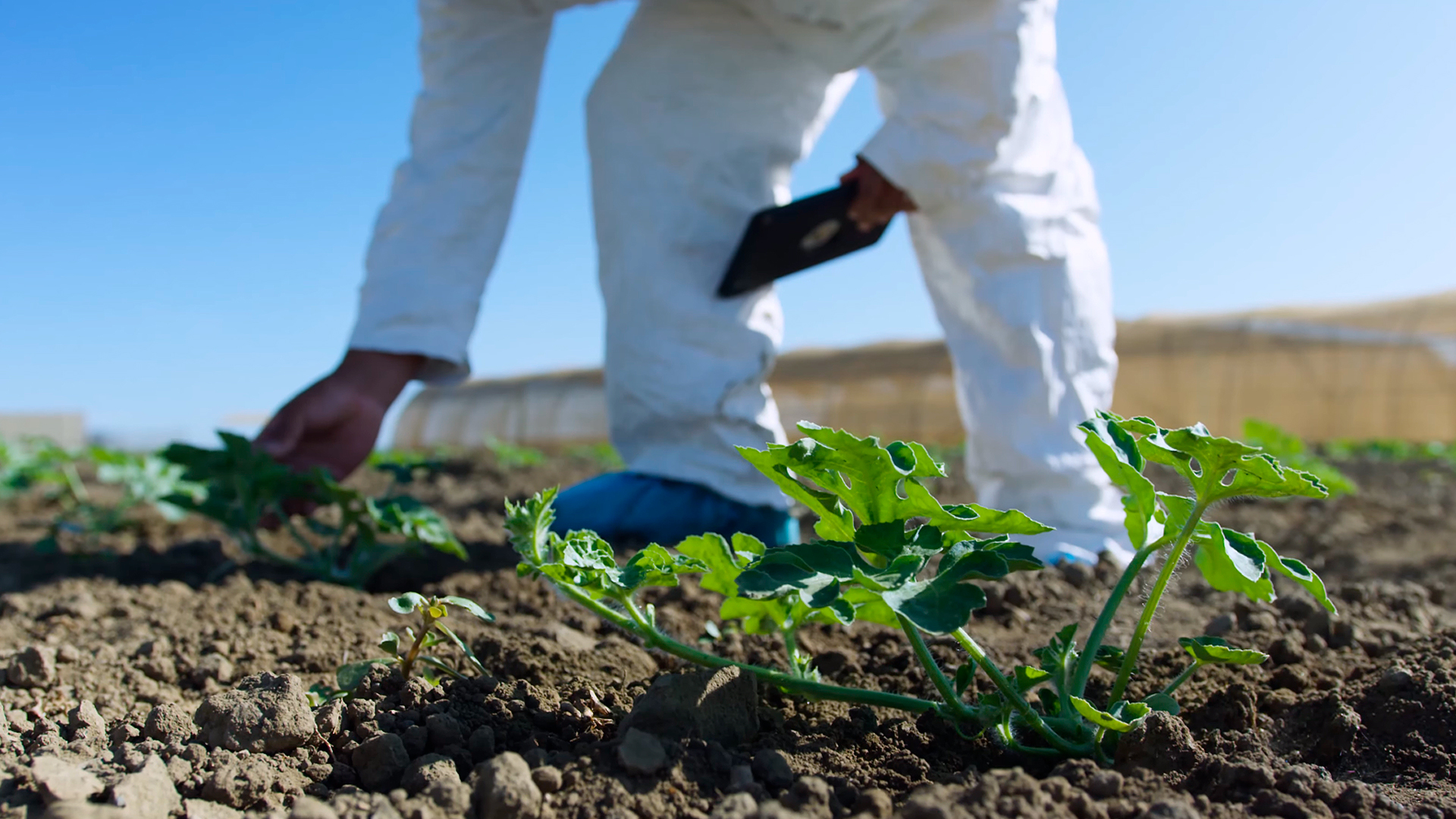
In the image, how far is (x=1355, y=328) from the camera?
40.9 ft

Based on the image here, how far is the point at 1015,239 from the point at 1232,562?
1282 mm

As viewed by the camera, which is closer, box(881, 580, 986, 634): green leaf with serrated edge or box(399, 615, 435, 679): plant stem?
box(881, 580, 986, 634): green leaf with serrated edge

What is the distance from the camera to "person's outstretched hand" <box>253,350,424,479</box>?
2.07 metres

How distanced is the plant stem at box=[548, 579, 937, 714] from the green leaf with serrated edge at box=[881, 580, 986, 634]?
0.51ft

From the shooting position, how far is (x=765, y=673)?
900mm

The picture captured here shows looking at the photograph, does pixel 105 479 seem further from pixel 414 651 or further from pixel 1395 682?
pixel 1395 682

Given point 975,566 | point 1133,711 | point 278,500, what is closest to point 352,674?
point 975,566

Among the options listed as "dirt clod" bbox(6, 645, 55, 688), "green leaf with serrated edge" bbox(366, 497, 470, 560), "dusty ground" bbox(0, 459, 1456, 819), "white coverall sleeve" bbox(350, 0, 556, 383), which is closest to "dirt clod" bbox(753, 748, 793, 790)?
"dusty ground" bbox(0, 459, 1456, 819)

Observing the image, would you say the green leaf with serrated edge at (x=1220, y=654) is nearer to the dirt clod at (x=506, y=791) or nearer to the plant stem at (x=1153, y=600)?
the plant stem at (x=1153, y=600)

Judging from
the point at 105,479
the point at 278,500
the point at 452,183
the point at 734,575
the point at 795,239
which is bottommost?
the point at 105,479

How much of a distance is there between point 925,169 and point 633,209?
28.9 inches

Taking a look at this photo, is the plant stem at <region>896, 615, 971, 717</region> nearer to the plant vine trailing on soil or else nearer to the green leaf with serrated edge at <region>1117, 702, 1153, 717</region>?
the plant vine trailing on soil

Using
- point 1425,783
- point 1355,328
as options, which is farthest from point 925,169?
point 1355,328

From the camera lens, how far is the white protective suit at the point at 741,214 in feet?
→ 6.57
